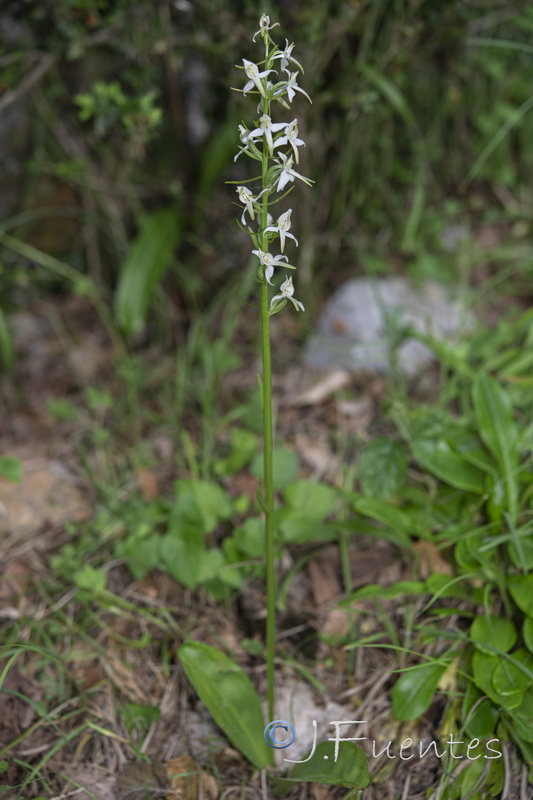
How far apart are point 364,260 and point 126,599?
175 centimetres

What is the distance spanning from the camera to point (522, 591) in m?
1.55

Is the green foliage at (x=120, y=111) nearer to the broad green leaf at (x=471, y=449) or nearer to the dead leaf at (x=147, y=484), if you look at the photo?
the dead leaf at (x=147, y=484)

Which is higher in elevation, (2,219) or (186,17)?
(186,17)

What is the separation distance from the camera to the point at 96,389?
8.91ft

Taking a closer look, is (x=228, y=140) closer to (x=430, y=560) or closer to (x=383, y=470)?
(x=383, y=470)

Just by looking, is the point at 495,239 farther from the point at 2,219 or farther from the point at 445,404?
the point at 2,219

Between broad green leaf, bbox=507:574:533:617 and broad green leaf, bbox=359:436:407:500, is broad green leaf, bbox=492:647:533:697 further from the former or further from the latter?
broad green leaf, bbox=359:436:407:500

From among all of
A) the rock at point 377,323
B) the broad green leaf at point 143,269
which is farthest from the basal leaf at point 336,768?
the broad green leaf at point 143,269

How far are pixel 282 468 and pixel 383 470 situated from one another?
1.07 feet

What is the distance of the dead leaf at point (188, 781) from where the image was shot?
150 centimetres

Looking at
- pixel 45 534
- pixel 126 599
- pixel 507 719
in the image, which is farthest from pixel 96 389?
pixel 507 719

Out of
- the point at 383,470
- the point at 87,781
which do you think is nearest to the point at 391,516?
the point at 383,470

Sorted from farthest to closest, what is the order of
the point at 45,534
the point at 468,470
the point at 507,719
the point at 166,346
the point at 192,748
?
the point at 166,346
the point at 45,534
the point at 468,470
the point at 192,748
the point at 507,719

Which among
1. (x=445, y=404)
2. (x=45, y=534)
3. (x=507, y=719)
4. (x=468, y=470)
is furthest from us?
(x=445, y=404)
